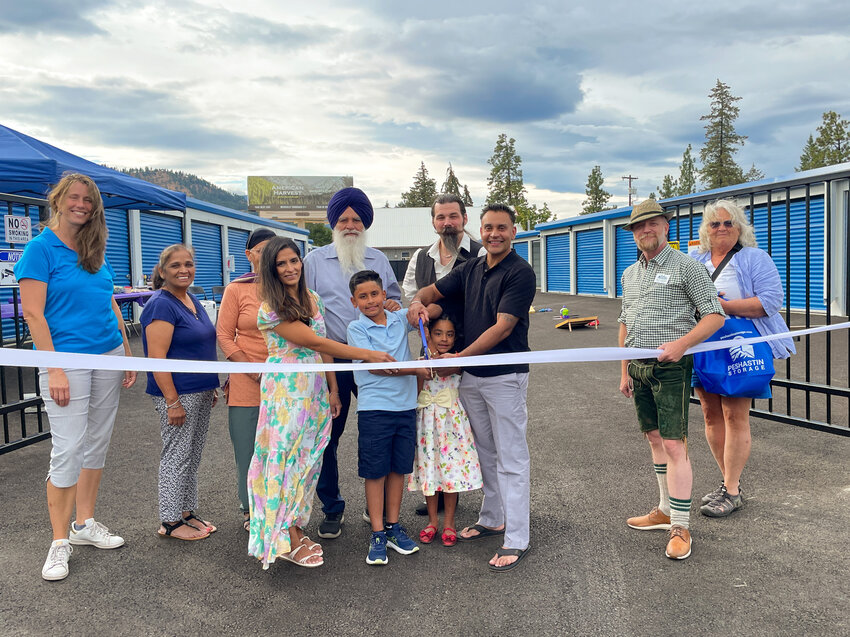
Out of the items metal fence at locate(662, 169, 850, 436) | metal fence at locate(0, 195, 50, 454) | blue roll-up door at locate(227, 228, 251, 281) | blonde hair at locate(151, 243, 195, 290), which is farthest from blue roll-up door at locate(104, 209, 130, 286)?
metal fence at locate(662, 169, 850, 436)

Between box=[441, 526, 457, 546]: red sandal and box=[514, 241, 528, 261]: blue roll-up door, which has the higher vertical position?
box=[514, 241, 528, 261]: blue roll-up door

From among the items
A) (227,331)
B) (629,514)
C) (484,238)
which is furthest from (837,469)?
(227,331)

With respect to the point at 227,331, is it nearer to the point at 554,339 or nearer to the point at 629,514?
the point at 629,514

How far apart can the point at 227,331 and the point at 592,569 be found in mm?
2449

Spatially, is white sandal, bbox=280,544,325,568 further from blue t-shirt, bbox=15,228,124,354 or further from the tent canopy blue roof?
the tent canopy blue roof

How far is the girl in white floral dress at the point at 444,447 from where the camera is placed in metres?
3.42

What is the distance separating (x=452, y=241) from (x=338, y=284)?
820 millimetres

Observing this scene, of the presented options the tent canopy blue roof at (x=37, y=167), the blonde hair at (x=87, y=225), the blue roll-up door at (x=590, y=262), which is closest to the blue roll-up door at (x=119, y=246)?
the tent canopy blue roof at (x=37, y=167)

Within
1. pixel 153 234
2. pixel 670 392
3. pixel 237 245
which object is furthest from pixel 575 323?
pixel 237 245

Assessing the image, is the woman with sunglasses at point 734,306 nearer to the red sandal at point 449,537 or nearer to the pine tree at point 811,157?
the red sandal at point 449,537

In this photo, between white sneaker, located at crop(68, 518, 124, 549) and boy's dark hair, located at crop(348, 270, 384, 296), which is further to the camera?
white sneaker, located at crop(68, 518, 124, 549)

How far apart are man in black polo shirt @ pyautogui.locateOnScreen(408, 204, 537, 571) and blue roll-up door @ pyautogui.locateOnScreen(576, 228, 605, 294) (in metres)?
24.7

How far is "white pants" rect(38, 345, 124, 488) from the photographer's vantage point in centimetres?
315

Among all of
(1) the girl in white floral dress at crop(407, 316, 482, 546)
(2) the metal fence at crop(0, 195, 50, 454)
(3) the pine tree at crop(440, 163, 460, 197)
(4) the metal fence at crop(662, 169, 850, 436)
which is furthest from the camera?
(3) the pine tree at crop(440, 163, 460, 197)
